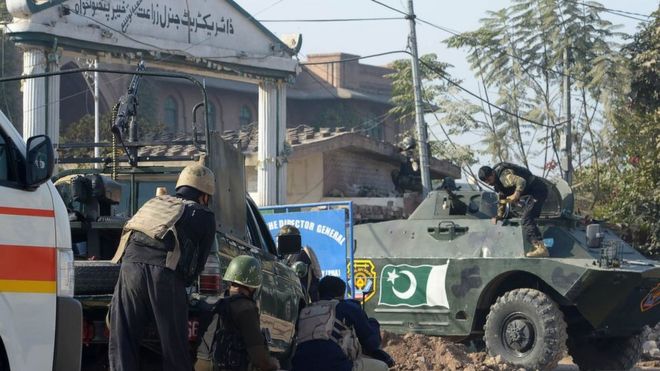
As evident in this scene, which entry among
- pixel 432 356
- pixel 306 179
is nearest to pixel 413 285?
pixel 432 356

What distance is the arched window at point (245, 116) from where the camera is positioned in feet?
136

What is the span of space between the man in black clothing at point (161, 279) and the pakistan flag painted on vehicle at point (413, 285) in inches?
341

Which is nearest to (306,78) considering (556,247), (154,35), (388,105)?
(388,105)

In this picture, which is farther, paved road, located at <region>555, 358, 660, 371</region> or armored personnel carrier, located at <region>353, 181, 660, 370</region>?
paved road, located at <region>555, 358, 660, 371</region>

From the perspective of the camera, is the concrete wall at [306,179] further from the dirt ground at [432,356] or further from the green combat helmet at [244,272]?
the green combat helmet at [244,272]

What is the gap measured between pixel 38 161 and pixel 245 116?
3553cm

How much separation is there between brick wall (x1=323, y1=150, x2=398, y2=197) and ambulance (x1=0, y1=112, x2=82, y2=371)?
19412mm

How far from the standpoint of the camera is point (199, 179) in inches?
287

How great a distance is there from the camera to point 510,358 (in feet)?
47.6

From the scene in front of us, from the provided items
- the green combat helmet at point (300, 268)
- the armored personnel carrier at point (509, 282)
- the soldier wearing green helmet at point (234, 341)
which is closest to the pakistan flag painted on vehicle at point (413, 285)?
the armored personnel carrier at point (509, 282)

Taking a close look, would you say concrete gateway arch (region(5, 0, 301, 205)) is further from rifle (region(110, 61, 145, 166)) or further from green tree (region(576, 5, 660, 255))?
rifle (region(110, 61, 145, 166))

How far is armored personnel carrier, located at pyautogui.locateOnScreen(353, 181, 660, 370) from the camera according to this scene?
1428 cm

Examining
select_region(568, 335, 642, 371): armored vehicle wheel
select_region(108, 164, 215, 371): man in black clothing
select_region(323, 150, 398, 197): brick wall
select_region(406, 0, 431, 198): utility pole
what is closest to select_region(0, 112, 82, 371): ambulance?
select_region(108, 164, 215, 371): man in black clothing

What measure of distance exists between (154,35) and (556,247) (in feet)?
23.7
